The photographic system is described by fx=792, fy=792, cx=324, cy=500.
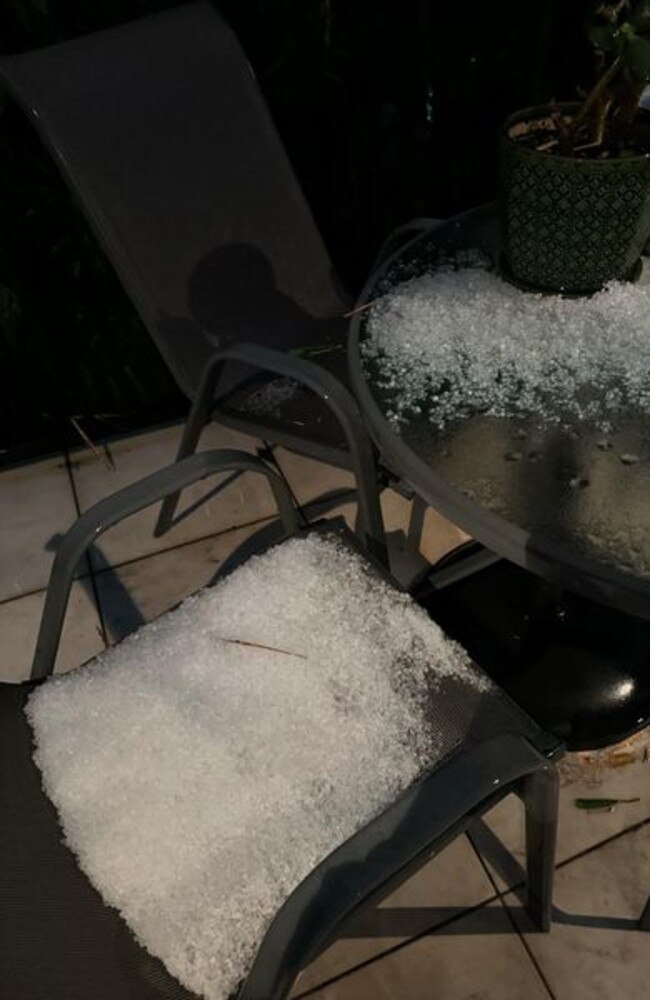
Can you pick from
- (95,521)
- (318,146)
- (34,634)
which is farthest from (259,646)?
(318,146)

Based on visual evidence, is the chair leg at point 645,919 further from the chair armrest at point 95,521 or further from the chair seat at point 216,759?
the chair armrest at point 95,521

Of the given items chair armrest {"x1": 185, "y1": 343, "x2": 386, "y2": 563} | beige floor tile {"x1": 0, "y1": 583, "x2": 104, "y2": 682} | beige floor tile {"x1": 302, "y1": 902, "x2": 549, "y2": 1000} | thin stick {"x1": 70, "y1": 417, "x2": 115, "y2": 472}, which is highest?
chair armrest {"x1": 185, "y1": 343, "x2": 386, "y2": 563}

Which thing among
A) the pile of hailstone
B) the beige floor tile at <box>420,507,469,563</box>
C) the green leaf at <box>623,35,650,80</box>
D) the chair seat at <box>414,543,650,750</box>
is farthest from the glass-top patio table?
the beige floor tile at <box>420,507,469,563</box>

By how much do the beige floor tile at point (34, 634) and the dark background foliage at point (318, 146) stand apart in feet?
2.10

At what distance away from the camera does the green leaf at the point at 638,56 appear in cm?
93

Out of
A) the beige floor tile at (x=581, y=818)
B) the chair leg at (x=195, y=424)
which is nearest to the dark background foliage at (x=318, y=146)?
the chair leg at (x=195, y=424)

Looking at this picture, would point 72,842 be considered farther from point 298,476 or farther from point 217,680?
point 298,476

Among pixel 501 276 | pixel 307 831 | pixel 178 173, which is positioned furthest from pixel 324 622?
pixel 178 173

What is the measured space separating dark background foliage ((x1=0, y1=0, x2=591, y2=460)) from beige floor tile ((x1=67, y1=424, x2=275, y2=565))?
14 cm

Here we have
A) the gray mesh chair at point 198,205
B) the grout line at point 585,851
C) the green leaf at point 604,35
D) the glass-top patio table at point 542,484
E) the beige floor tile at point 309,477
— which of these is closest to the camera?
the glass-top patio table at point 542,484

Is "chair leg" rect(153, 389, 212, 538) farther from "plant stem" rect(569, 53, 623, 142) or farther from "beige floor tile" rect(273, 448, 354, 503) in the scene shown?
"plant stem" rect(569, 53, 623, 142)

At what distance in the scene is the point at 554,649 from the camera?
4.82 ft

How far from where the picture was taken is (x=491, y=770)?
0.78 meters

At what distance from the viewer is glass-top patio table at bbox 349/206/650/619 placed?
84cm
